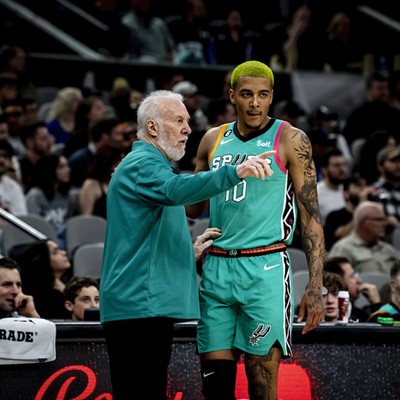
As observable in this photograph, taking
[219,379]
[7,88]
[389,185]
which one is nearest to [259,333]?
[219,379]

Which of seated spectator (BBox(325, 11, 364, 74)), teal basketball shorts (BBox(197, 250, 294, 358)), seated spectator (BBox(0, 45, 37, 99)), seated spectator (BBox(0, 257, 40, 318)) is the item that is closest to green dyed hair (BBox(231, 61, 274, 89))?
teal basketball shorts (BBox(197, 250, 294, 358))

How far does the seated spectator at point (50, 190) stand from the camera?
9.75 meters

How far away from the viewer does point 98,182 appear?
31.3 ft

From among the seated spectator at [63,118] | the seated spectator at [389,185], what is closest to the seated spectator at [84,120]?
the seated spectator at [63,118]

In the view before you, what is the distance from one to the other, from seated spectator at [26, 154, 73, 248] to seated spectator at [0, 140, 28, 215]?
0.31 feet

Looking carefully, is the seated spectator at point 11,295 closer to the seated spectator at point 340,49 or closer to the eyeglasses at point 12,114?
the eyeglasses at point 12,114

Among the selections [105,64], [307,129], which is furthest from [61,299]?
[105,64]

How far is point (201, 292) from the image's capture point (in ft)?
16.9

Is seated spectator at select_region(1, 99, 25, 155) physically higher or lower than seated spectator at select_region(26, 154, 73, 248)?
higher

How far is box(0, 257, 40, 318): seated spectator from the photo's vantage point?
6.32 m

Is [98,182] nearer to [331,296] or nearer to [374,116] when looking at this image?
[331,296]

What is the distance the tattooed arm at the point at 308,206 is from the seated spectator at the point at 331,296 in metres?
1.82

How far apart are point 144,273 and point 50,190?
17.1ft

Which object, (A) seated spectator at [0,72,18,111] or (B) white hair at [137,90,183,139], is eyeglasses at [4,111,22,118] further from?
(B) white hair at [137,90,183,139]
